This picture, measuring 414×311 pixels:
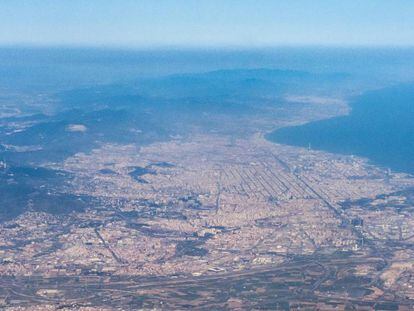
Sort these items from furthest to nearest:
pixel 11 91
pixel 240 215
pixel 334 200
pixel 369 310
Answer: pixel 11 91
pixel 334 200
pixel 240 215
pixel 369 310

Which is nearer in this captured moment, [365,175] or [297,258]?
[297,258]

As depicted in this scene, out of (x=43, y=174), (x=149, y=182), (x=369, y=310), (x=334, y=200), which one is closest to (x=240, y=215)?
(x=334, y=200)

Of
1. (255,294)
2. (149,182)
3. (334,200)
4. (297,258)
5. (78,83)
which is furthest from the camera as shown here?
(78,83)

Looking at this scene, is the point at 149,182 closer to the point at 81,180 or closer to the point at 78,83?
the point at 81,180

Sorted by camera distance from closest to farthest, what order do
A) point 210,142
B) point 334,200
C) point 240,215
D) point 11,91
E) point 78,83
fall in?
point 240,215 → point 334,200 → point 210,142 → point 11,91 → point 78,83

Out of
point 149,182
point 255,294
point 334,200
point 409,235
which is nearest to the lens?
point 255,294

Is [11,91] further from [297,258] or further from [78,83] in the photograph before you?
[297,258]

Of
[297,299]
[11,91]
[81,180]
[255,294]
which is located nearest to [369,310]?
[297,299]
